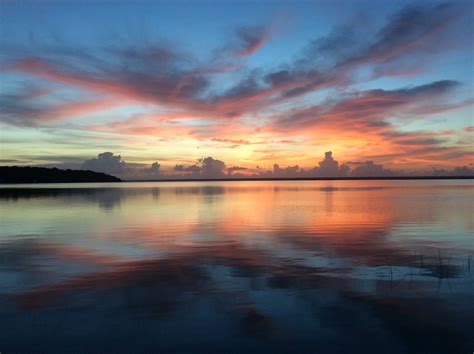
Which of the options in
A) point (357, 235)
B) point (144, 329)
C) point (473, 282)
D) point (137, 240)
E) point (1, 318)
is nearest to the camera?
A: point (144, 329)

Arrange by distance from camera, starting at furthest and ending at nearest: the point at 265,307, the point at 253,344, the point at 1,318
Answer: the point at 265,307 < the point at 1,318 < the point at 253,344

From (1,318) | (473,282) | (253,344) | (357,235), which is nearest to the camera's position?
(253,344)

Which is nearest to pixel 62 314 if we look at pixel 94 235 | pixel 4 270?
pixel 4 270

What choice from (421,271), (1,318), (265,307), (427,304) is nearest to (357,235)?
(421,271)

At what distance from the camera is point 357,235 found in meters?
33.7

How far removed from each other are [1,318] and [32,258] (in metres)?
11.5

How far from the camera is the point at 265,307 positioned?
1436 cm

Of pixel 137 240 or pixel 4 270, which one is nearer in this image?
pixel 4 270

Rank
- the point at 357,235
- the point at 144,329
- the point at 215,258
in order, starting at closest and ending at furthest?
1. the point at 144,329
2. the point at 215,258
3. the point at 357,235

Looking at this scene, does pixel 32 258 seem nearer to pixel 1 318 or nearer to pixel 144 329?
pixel 1 318

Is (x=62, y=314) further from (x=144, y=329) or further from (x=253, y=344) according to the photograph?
(x=253, y=344)

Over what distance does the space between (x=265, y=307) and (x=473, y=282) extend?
9.88m

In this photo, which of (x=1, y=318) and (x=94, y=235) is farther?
(x=94, y=235)

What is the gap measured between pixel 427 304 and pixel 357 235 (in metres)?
19.3
